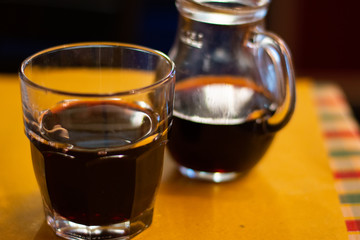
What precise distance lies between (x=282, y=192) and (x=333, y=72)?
1.66m

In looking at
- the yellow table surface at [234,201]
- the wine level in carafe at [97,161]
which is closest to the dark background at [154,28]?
the yellow table surface at [234,201]

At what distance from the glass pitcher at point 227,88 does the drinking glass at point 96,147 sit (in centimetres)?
8

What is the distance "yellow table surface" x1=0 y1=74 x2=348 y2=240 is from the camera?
665mm

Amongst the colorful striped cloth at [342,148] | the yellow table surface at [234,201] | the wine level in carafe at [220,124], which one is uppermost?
the wine level in carafe at [220,124]

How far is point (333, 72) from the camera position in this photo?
7.59ft

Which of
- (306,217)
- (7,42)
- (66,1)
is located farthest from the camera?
(7,42)

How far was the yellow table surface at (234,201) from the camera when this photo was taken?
66 cm

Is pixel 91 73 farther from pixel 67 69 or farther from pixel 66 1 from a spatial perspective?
pixel 66 1

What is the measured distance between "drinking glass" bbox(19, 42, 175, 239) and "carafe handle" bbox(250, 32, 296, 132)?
0.48ft

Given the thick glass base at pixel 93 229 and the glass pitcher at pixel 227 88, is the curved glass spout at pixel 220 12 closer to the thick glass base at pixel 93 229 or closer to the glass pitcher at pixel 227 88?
the glass pitcher at pixel 227 88

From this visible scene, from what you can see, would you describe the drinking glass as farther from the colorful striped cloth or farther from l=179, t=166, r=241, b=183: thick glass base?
the colorful striped cloth

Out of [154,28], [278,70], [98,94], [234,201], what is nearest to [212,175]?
[234,201]

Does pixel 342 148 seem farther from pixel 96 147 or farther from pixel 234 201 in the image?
pixel 96 147

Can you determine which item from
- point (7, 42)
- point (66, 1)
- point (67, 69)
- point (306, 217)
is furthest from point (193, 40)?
point (7, 42)
